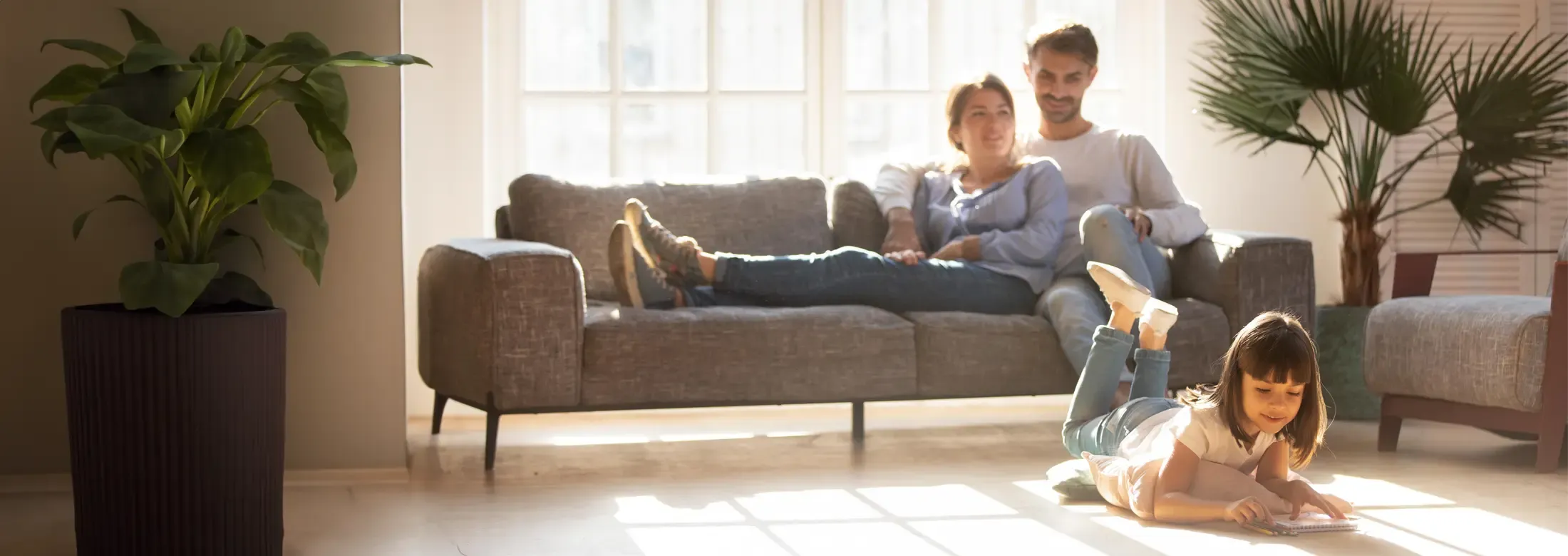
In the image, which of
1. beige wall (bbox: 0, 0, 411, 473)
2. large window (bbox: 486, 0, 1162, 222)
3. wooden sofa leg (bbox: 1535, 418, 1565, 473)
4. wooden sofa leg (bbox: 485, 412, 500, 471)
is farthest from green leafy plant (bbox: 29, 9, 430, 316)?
wooden sofa leg (bbox: 1535, 418, 1565, 473)

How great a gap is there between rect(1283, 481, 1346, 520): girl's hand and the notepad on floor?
0.01m

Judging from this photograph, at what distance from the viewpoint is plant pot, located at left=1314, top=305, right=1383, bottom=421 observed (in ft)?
13.6

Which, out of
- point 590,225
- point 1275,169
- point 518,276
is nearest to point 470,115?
point 590,225

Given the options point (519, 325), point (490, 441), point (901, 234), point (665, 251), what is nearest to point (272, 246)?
point (519, 325)

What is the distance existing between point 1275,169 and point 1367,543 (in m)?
2.40

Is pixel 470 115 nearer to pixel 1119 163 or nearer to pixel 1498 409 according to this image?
pixel 1119 163

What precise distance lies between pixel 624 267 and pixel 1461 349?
186 centimetres

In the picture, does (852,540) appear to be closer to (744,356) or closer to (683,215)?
(744,356)

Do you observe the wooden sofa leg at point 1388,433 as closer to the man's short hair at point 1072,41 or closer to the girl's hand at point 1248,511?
the man's short hair at point 1072,41

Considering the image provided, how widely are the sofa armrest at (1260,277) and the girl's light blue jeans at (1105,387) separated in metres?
0.85

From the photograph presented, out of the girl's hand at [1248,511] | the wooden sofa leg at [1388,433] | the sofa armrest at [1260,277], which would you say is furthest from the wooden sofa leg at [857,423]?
the girl's hand at [1248,511]

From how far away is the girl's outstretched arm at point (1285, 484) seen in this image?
2588 mm

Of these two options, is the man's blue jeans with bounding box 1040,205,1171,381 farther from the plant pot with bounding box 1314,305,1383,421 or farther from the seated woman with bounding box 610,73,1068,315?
the plant pot with bounding box 1314,305,1383,421

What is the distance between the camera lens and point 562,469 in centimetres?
341
